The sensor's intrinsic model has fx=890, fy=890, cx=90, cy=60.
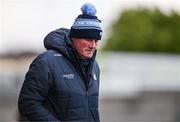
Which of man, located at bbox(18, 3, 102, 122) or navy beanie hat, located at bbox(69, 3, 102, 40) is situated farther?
navy beanie hat, located at bbox(69, 3, 102, 40)

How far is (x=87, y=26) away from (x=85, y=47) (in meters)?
0.16

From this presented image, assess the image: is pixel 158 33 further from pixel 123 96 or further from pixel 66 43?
pixel 66 43

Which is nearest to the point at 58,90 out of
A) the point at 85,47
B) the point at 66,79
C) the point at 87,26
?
the point at 66,79

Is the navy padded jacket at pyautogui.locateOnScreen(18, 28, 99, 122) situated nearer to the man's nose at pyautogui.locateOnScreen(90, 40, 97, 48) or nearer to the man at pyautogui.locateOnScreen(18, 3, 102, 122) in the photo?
the man at pyautogui.locateOnScreen(18, 3, 102, 122)

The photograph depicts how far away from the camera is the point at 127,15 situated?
159 feet

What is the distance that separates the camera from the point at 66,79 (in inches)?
225

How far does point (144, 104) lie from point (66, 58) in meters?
19.6

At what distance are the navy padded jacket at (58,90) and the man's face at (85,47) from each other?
0.05 meters

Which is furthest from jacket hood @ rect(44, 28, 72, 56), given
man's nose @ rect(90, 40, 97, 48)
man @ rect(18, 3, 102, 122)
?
man's nose @ rect(90, 40, 97, 48)

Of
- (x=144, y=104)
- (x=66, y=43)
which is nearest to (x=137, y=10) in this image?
(x=144, y=104)

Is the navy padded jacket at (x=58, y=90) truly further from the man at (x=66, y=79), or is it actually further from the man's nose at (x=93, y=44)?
the man's nose at (x=93, y=44)

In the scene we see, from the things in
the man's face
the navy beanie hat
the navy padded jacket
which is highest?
the navy beanie hat

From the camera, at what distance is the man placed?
5.66 m

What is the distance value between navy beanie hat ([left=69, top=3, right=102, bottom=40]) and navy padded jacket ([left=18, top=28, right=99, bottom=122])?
10cm
